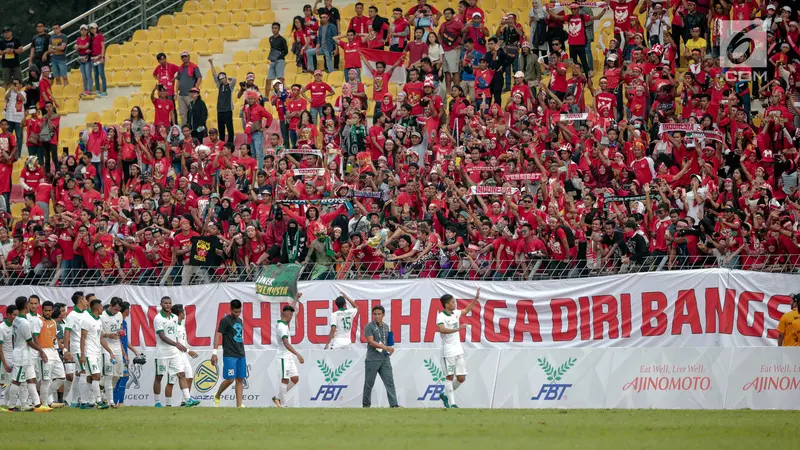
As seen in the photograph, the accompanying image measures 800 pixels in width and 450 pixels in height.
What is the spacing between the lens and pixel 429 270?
23672 mm

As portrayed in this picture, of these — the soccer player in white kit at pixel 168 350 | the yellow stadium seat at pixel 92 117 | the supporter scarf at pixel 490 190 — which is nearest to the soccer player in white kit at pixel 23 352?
the soccer player in white kit at pixel 168 350

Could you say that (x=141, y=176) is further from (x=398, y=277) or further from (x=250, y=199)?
(x=398, y=277)

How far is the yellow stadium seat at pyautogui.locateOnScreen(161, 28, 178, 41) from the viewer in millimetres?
37688

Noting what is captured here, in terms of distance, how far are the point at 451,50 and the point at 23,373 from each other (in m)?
12.9

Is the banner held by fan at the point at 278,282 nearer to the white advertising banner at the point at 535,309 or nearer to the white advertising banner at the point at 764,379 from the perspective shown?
the white advertising banner at the point at 535,309

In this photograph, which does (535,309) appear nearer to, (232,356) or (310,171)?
(232,356)

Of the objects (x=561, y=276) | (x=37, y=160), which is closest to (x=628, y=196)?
(x=561, y=276)

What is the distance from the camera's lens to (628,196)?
76.3ft

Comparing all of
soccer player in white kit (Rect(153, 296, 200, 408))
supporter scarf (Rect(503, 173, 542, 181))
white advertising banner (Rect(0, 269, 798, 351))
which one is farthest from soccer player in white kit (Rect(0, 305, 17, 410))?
supporter scarf (Rect(503, 173, 542, 181))

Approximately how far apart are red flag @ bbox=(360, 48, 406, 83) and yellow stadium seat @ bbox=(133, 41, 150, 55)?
8814mm

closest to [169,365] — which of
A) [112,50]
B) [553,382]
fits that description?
[553,382]

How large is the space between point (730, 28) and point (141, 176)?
1320cm

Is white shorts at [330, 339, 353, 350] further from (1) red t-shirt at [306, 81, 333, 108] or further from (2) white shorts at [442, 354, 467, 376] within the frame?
(1) red t-shirt at [306, 81, 333, 108]

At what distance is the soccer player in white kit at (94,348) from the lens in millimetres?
21922
